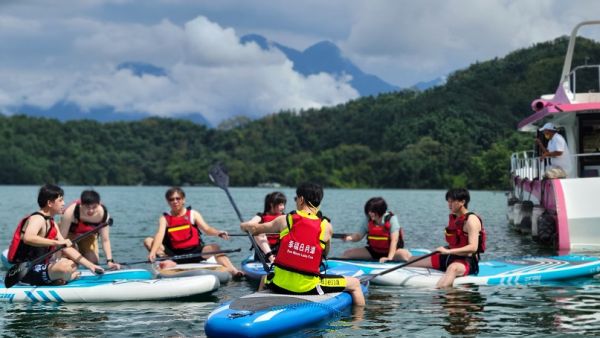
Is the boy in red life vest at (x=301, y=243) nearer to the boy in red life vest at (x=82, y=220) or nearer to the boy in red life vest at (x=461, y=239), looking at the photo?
the boy in red life vest at (x=461, y=239)

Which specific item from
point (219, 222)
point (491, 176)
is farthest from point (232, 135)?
point (219, 222)

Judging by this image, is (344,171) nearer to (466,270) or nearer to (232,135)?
(232,135)

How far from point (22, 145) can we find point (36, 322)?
→ 129 metres

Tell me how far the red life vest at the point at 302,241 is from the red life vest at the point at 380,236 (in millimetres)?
3853

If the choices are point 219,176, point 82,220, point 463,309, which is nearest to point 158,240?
point 82,220

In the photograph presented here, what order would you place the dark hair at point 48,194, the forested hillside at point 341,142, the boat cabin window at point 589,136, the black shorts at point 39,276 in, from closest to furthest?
1. the dark hair at point 48,194
2. the black shorts at point 39,276
3. the boat cabin window at point 589,136
4. the forested hillside at point 341,142

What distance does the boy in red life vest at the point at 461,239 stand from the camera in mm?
10273

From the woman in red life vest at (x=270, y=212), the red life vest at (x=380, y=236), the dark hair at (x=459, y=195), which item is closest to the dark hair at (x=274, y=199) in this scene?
the woman in red life vest at (x=270, y=212)

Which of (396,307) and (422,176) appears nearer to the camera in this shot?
(396,307)

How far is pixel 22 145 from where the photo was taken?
424 feet

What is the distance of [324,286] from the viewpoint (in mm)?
8430

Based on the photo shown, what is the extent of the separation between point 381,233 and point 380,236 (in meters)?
0.06

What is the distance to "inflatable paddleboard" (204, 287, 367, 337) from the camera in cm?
701

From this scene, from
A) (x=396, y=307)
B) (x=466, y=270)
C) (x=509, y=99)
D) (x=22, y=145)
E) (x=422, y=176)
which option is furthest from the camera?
(x=22, y=145)
